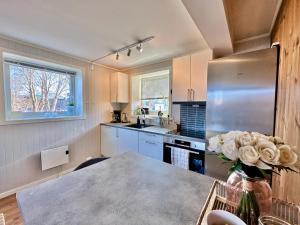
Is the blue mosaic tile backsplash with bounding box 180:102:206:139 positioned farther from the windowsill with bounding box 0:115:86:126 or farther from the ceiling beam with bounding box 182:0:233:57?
the windowsill with bounding box 0:115:86:126

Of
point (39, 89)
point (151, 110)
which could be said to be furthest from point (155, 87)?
point (39, 89)

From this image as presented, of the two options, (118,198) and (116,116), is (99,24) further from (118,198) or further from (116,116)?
(116,116)

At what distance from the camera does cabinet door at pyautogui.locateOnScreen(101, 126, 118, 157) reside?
3.05 meters

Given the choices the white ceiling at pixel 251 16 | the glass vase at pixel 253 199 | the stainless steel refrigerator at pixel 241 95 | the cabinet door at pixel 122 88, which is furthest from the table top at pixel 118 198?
the cabinet door at pixel 122 88

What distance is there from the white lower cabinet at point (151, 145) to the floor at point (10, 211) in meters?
1.74

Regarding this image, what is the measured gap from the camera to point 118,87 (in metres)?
3.34

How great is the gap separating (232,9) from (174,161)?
199 cm

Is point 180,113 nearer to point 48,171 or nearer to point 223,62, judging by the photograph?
point 223,62

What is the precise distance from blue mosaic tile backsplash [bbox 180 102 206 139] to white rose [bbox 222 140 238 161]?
1.89m

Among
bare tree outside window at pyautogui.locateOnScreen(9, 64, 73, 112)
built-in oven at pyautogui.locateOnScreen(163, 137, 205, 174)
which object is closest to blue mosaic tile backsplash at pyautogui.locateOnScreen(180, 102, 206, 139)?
built-in oven at pyautogui.locateOnScreen(163, 137, 205, 174)

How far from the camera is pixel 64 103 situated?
2770 mm

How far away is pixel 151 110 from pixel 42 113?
2.10 metres

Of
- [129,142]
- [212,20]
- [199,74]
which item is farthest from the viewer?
[129,142]

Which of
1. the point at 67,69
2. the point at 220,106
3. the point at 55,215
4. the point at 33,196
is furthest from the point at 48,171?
the point at 220,106
